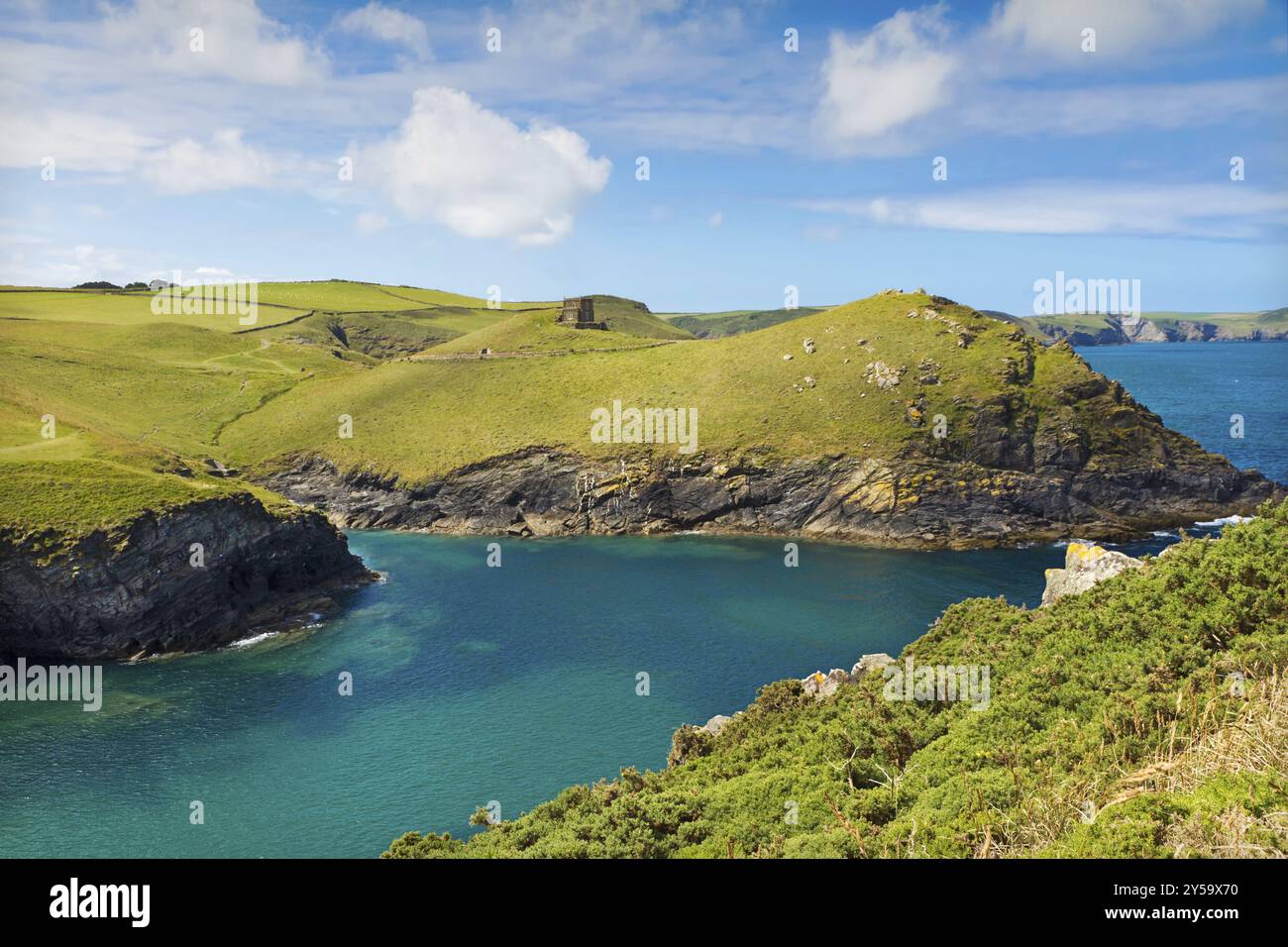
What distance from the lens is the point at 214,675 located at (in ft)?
192

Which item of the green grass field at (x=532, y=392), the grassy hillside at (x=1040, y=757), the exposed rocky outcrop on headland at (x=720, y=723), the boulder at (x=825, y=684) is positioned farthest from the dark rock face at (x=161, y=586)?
the boulder at (x=825, y=684)

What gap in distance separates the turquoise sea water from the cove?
18cm

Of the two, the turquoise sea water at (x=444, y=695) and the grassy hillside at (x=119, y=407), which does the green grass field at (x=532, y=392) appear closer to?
the grassy hillside at (x=119, y=407)

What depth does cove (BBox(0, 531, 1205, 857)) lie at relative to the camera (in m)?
39.6

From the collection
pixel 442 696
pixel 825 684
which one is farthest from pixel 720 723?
pixel 442 696

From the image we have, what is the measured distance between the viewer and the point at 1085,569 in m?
36.2

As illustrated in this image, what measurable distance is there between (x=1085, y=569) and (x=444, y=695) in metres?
40.0

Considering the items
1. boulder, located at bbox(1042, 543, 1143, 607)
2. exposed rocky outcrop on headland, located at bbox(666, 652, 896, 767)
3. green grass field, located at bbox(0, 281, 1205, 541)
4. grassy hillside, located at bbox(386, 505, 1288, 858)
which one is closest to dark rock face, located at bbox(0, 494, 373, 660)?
green grass field, located at bbox(0, 281, 1205, 541)

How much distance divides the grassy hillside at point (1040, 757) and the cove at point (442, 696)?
15.8 meters

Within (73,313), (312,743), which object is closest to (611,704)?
(312,743)

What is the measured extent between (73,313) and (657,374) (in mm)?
154585

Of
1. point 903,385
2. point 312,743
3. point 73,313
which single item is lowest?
point 312,743

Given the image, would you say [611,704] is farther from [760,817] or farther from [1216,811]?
[1216,811]

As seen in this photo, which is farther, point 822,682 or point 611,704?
point 611,704
